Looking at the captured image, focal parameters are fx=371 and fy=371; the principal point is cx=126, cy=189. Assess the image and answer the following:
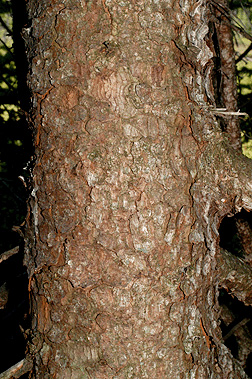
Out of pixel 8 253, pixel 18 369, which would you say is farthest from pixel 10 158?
pixel 18 369

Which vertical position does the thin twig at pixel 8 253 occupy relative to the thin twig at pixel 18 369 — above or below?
above

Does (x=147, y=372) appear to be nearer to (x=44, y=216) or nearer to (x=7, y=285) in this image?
(x=44, y=216)

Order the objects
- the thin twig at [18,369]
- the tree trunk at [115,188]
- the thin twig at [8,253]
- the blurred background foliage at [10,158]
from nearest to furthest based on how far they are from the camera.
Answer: the tree trunk at [115,188] → the thin twig at [18,369] → the thin twig at [8,253] → the blurred background foliage at [10,158]

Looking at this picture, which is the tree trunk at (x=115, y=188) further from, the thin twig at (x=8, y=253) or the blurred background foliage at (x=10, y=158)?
the blurred background foliage at (x=10, y=158)

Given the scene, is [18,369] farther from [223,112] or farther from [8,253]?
[223,112]

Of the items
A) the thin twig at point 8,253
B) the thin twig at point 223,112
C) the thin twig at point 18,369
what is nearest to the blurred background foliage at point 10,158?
the thin twig at point 8,253

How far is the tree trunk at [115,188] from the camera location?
1.27m

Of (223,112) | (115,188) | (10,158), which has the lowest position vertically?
(10,158)

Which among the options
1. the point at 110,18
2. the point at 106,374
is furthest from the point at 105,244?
the point at 110,18

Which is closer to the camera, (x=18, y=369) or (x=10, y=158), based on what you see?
(x=18, y=369)

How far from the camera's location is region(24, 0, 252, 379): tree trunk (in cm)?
127

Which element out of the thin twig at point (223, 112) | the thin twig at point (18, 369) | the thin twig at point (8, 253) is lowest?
the thin twig at point (18, 369)

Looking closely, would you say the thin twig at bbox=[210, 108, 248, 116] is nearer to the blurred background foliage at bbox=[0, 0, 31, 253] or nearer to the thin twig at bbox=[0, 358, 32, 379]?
the thin twig at bbox=[0, 358, 32, 379]

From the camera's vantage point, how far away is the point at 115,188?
4.14 feet
